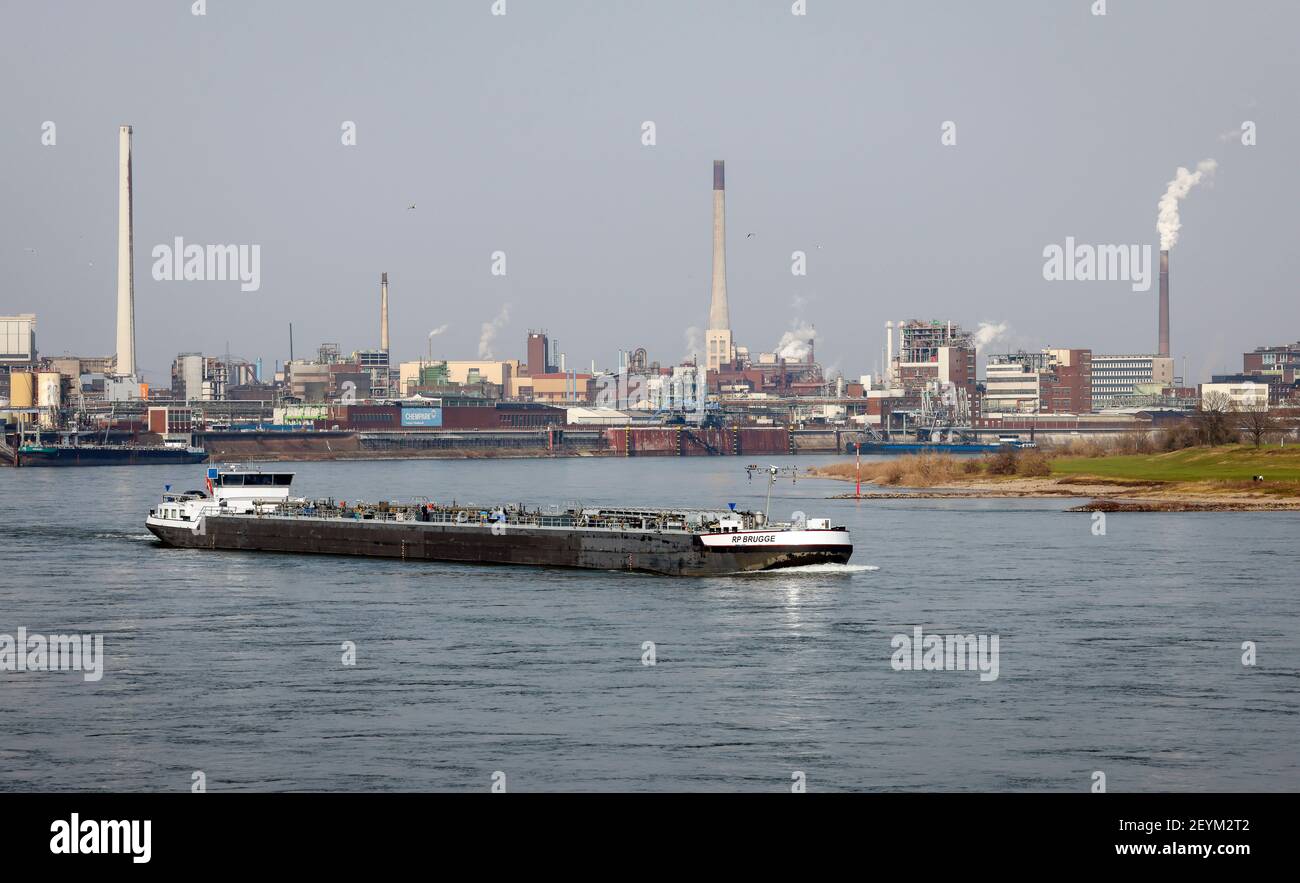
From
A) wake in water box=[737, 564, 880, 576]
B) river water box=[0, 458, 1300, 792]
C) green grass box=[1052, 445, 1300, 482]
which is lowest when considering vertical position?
river water box=[0, 458, 1300, 792]

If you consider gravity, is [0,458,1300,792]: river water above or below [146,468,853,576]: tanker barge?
below

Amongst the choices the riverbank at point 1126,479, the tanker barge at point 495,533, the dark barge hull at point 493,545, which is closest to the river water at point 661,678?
the dark barge hull at point 493,545

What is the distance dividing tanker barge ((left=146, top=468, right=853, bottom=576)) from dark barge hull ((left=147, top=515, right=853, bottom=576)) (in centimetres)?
5

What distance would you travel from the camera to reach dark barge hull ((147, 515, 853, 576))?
7350cm

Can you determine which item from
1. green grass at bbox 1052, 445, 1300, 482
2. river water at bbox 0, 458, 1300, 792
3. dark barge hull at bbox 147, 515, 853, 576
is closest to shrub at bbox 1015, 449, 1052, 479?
green grass at bbox 1052, 445, 1300, 482

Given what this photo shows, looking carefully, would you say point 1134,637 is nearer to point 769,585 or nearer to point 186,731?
point 769,585

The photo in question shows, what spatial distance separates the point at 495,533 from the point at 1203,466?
9005cm

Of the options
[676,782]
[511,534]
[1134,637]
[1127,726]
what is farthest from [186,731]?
[511,534]

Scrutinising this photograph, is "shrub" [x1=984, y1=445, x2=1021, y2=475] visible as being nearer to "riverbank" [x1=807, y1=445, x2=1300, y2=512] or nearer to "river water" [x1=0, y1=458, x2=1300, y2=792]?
"riverbank" [x1=807, y1=445, x2=1300, y2=512]

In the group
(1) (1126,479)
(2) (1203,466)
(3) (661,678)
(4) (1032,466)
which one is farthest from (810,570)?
(4) (1032,466)

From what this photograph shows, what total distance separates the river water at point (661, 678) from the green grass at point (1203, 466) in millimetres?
59743

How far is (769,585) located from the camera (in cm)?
6944

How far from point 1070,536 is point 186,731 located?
66.4 meters

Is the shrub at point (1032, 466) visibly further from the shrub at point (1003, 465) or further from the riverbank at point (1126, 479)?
the shrub at point (1003, 465)
